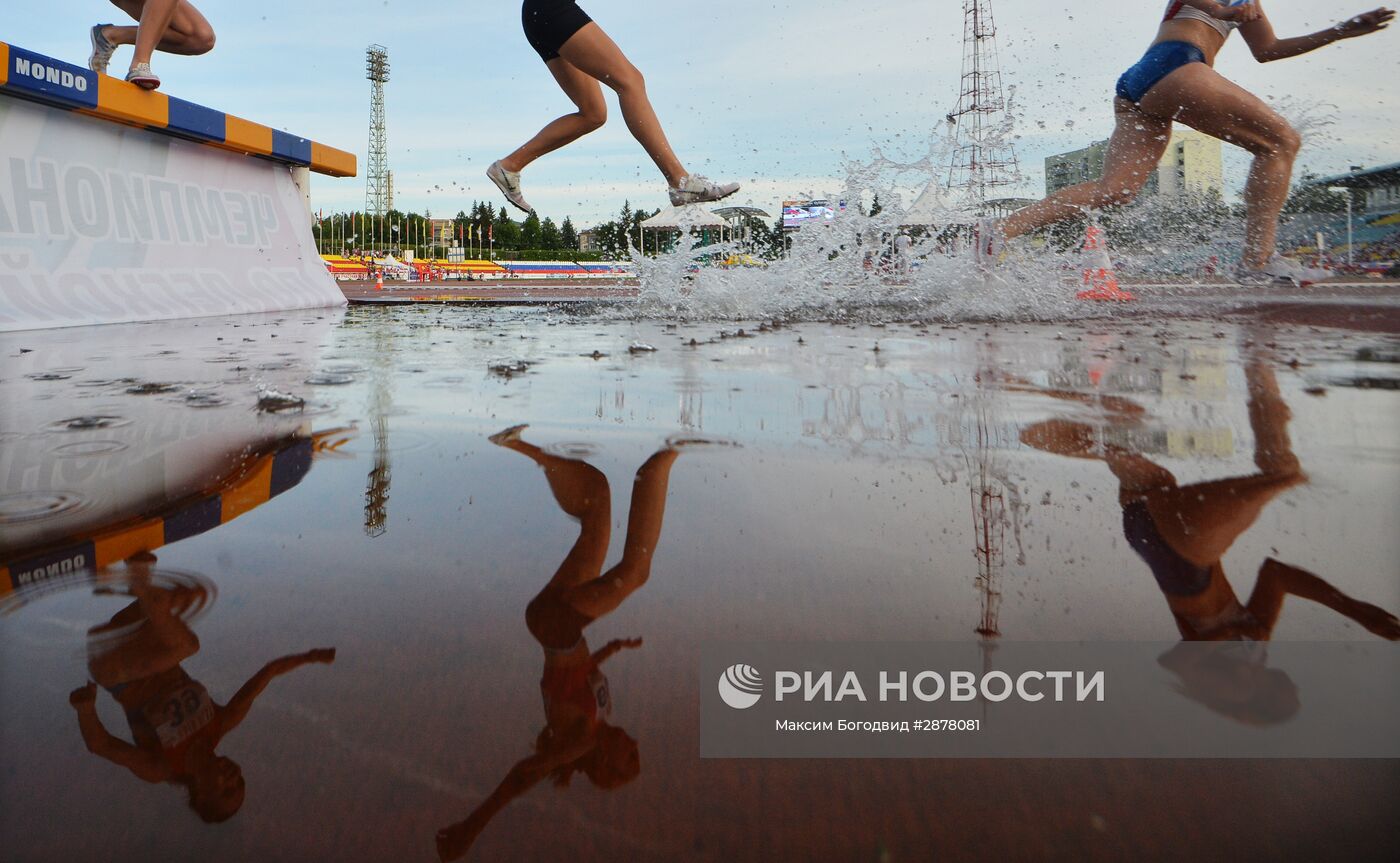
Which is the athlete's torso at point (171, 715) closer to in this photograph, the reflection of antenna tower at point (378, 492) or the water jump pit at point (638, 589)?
the water jump pit at point (638, 589)

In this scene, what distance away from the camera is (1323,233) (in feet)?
23.3

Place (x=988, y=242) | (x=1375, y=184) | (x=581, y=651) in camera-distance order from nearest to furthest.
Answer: (x=581, y=651), (x=988, y=242), (x=1375, y=184)

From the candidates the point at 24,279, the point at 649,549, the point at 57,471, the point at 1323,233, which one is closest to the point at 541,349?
the point at 57,471

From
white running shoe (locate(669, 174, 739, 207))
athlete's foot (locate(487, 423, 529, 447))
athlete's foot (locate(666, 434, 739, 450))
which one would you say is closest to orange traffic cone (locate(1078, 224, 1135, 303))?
white running shoe (locate(669, 174, 739, 207))

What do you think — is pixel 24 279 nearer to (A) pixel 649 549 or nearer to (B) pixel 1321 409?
(A) pixel 649 549

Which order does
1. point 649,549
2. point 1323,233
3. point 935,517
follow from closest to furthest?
point 649,549, point 935,517, point 1323,233

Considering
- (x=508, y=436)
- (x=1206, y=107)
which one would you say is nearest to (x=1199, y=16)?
(x=1206, y=107)

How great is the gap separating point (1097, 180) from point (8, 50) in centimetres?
615

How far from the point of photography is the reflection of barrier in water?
487cm

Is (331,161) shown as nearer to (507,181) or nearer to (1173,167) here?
(507,181)

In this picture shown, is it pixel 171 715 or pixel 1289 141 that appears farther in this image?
pixel 1289 141

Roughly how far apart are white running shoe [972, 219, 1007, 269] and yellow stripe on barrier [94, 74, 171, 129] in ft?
17.7

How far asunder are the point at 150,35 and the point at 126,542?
5.55 metres

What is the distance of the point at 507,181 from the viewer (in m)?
4.83
